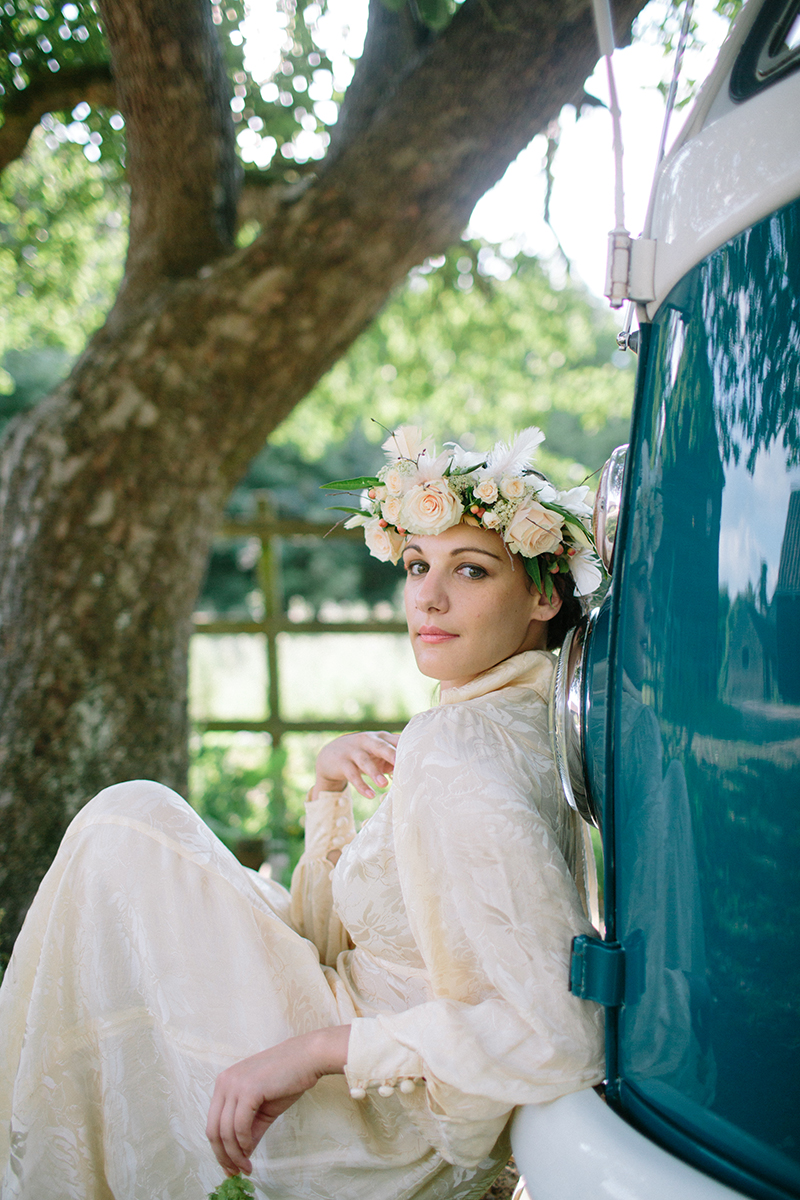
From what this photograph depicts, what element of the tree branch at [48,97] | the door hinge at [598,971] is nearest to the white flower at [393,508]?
the door hinge at [598,971]

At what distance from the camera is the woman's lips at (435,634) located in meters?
1.72

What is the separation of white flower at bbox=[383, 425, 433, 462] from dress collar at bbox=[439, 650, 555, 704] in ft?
1.64

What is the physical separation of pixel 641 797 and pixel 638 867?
10 centimetres

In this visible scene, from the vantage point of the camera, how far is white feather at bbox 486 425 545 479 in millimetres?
1716

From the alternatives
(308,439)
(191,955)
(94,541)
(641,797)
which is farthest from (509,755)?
(308,439)

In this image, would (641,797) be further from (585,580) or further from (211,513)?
(211,513)

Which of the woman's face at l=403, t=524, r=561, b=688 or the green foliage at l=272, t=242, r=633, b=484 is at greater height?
the green foliage at l=272, t=242, r=633, b=484

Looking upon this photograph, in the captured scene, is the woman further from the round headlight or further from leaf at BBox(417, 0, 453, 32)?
leaf at BBox(417, 0, 453, 32)

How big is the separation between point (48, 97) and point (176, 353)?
1851 millimetres

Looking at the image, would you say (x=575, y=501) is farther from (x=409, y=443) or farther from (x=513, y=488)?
(x=409, y=443)

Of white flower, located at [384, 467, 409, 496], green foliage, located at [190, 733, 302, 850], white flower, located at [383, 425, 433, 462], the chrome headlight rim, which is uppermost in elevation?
white flower, located at [383, 425, 433, 462]

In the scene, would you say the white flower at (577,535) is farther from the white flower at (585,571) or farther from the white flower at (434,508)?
the white flower at (434,508)

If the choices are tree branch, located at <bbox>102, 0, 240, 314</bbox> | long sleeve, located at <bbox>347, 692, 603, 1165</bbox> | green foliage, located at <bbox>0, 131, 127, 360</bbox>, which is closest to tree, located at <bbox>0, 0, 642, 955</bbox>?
tree branch, located at <bbox>102, 0, 240, 314</bbox>

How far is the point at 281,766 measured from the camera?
5.95 metres
